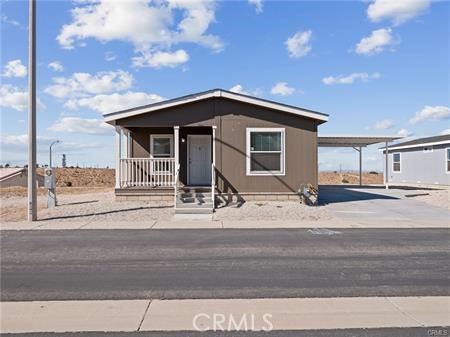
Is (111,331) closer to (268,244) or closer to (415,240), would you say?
(268,244)

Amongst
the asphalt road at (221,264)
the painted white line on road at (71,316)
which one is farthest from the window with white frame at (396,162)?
the painted white line on road at (71,316)

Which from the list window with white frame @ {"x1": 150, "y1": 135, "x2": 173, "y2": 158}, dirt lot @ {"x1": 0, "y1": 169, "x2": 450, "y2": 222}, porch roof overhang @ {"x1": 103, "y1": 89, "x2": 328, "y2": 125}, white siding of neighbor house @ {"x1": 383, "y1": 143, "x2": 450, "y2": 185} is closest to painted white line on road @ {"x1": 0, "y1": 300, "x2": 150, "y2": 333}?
dirt lot @ {"x1": 0, "y1": 169, "x2": 450, "y2": 222}

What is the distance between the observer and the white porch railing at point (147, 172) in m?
17.5

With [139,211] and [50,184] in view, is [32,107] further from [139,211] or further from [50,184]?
[139,211]

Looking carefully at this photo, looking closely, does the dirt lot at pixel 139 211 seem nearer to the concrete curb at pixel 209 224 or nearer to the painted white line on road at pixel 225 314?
the concrete curb at pixel 209 224

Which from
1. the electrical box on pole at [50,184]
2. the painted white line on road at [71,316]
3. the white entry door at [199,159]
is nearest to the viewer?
the painted white line on road at [71,316]

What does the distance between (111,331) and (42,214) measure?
11210 millimetres

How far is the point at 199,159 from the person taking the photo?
19.2 metres

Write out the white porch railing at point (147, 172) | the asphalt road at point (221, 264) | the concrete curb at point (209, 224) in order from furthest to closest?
the white porch railing at point (147, 172), the concrete curb at point (209, 224), the asphalt road at point (221, 264)

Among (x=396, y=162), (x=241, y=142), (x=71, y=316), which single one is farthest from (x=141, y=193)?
(x=396, y=162)

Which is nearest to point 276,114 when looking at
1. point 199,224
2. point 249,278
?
point 199,224

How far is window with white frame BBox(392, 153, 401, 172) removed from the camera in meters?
34.8

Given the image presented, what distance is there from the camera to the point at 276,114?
17.3 m

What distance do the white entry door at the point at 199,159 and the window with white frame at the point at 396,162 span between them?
21.4 meters
